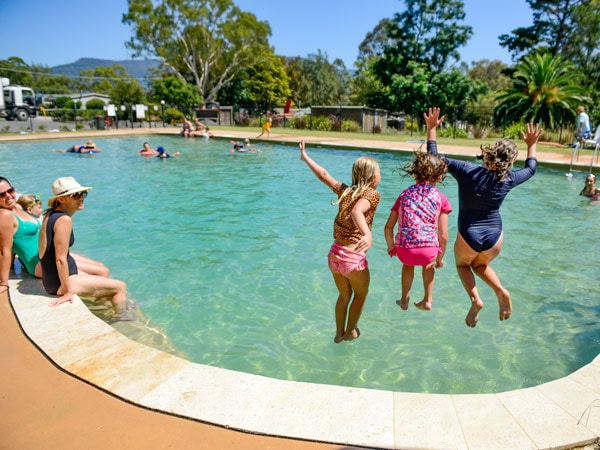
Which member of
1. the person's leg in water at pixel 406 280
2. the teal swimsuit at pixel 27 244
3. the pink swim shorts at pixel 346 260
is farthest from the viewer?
the teal swimsuit at pixel 27 244

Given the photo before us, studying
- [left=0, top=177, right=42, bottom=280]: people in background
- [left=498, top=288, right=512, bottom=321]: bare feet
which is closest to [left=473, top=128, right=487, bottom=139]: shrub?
[left=498, top=288, right=512, bottom=321]: bare feet

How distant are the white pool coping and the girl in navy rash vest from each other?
44.9 inches

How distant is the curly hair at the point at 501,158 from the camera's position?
380 centimetres

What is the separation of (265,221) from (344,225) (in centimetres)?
638

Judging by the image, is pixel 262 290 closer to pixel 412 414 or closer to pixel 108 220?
pixel 412 414

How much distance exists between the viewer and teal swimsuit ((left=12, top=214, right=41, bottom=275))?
502 cm

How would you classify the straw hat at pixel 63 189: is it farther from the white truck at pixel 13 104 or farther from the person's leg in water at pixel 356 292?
the white truck at pixel 13 104

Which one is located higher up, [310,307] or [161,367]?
[161,367]

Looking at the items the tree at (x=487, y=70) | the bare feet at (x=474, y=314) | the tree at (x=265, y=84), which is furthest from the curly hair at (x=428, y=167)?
the tree at (x=487, y=70)

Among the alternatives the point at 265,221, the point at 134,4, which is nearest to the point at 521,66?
the point at 265,221

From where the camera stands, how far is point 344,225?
372 cm

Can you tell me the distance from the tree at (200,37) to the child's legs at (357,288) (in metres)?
46.0

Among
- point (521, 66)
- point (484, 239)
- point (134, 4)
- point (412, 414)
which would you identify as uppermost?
point (134, 4)

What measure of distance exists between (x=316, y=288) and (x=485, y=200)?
3.18m
